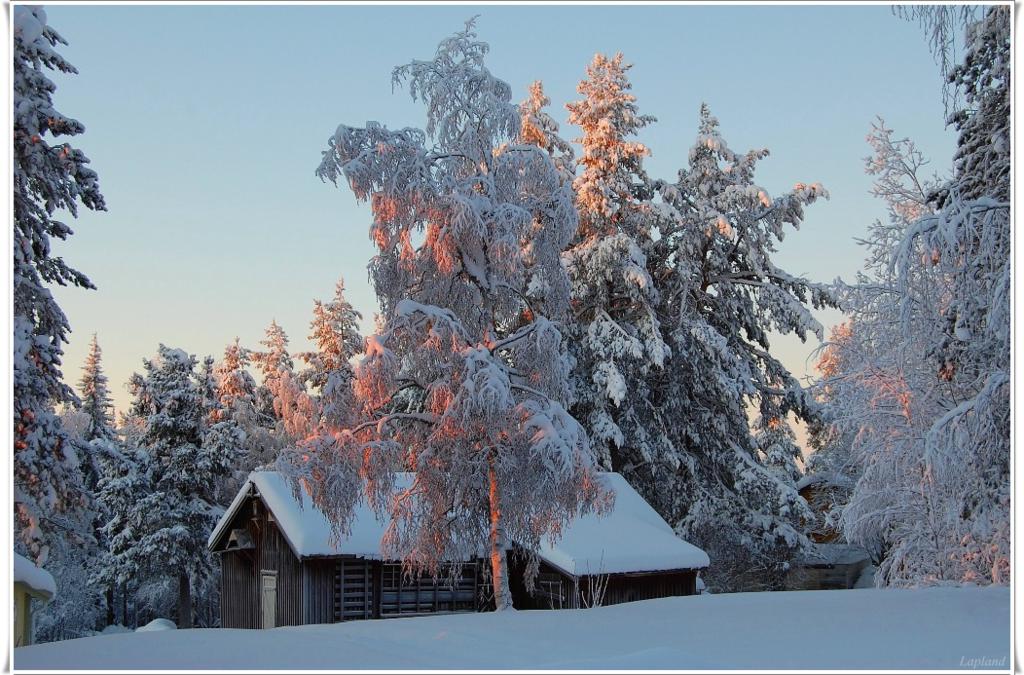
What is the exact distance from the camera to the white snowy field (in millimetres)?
10117

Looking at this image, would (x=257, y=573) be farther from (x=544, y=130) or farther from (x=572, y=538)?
(x=544, y=130)

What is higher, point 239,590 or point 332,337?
point 332,337

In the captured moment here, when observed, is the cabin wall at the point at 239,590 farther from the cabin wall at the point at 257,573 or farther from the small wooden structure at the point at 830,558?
the small wooden structure at the point at 830,558

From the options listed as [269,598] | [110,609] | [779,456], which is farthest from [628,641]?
[110,609]

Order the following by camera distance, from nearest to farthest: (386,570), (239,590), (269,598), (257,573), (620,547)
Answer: (386,570)
(620,547)
(269,598)
(257,573)
(239,590)

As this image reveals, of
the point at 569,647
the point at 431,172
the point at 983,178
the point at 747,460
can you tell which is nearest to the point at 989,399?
the point at 983,178

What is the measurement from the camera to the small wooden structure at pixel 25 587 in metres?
12.3

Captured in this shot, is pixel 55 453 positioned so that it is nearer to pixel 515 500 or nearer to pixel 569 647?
pixel 515 500

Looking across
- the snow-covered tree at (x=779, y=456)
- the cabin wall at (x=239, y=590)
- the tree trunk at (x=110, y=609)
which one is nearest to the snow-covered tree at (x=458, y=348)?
the cabin wall at (x=239, y=590)

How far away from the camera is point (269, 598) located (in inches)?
923

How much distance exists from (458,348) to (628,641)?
4.83 metres

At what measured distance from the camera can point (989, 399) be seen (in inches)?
493

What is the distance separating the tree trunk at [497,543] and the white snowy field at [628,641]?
1.23 m

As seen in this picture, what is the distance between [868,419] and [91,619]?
107 feet
